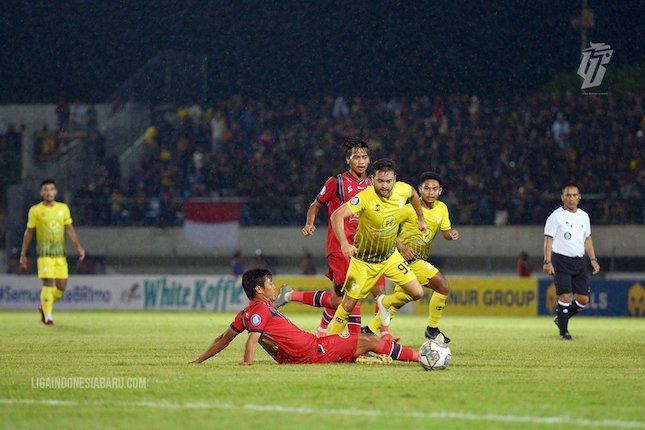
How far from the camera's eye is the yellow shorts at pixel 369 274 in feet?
40.1

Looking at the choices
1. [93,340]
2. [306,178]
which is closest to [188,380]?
[93,340]

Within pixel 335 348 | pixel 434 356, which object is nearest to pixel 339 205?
pixel 335 348

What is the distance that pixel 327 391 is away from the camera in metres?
8.74

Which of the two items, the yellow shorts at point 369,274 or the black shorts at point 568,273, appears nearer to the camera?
the yellow shorts at point 369,274

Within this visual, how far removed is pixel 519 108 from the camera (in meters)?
37.0

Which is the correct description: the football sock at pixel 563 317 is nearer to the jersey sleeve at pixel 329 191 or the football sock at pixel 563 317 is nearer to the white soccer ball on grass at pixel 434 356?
the jersey sleeve at pixel 329 191

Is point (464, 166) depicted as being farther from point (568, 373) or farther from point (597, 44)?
point (568, 373)

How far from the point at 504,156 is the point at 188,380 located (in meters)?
27.2

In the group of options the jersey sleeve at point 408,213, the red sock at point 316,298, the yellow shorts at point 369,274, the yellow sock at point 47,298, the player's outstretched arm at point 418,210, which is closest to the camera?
the yellow shorts at point 369,274

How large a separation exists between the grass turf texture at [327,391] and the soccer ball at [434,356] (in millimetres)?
103

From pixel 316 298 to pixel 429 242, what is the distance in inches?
69.3

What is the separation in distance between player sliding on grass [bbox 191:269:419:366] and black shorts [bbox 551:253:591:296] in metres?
6.41

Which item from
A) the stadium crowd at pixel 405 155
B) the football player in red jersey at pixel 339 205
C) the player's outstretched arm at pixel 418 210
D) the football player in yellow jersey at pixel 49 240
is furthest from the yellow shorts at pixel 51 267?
the stadium crowd at pixel 405 155

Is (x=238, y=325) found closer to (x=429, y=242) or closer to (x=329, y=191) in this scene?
(x=329, y=191)
